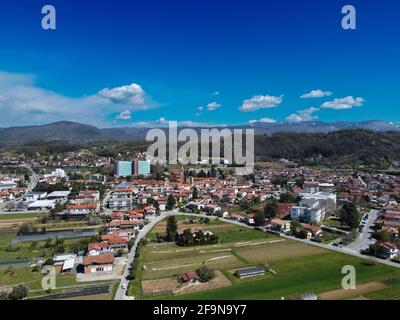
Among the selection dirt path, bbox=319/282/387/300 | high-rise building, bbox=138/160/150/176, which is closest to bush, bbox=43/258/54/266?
dirt path, bbox=319/282/387/300

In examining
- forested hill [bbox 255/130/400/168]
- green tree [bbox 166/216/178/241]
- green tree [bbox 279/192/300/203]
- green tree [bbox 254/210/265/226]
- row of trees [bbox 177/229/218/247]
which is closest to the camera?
row of trees [bbox 177/229/218/247]

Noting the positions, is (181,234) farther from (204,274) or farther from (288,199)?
(288,199)

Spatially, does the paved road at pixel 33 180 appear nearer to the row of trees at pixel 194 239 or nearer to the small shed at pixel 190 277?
the row of trees at pixel 194 239

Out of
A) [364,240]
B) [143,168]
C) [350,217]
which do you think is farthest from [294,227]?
[143,168]

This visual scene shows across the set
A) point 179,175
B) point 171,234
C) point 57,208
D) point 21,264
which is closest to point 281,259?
point 171,234

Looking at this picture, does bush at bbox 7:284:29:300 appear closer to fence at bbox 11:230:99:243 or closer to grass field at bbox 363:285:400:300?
→ fence at bbox 11:230:99:243

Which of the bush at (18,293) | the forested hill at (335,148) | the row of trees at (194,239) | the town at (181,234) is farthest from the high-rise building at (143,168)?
the bush at (18,293)

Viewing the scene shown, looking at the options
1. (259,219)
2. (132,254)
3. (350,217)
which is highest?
(350,217)
